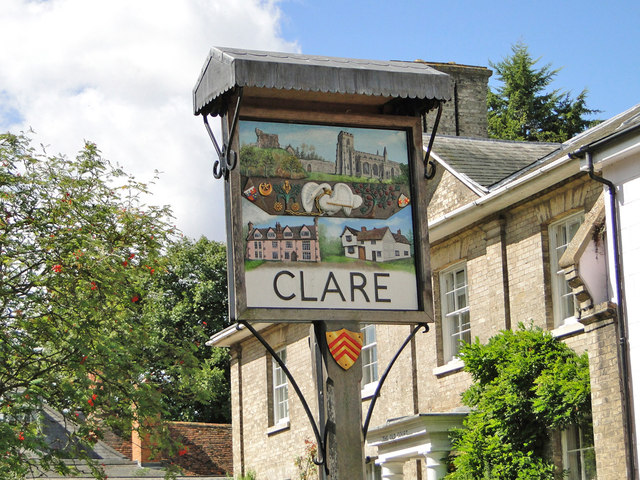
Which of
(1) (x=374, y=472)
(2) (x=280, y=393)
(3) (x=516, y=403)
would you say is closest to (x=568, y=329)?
(3) (x=516, y=403)

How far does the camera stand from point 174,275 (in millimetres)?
42719

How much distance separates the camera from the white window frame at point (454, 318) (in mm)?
17469

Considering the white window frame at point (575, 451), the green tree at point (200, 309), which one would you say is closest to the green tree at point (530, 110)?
the green tree at point (200, 309)

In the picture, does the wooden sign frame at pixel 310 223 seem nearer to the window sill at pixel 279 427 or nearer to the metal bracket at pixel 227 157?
the metal bracket at pixel 227 157

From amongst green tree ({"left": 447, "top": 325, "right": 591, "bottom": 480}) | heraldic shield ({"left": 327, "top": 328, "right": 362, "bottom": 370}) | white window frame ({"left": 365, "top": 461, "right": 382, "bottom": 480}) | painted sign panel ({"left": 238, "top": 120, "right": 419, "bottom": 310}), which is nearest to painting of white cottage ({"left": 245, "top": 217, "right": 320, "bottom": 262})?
painted sign panel ({"left": 238, "top": 120, "right": 419, "bottom": 310})

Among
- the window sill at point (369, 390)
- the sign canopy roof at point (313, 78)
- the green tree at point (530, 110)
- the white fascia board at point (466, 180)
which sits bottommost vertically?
the window sill at point (369, 390)

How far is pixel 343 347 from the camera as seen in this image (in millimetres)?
7449

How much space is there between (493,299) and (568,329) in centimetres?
208

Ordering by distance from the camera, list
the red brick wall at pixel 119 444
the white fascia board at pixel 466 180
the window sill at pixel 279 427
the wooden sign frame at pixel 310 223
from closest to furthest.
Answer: the wooden sign frame at pixel 310 223
the white fascia board at pixel 466 180
the window sill at pixel 279 427
the red brick wall at pixel 119 444

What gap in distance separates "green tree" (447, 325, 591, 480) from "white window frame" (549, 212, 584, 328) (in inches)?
19.4

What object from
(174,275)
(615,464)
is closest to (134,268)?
(615,464)

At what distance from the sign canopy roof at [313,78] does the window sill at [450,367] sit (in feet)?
31.7

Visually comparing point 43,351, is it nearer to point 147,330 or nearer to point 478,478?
point 147,330

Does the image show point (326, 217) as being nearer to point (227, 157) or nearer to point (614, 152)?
point (227, 157)
